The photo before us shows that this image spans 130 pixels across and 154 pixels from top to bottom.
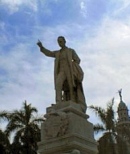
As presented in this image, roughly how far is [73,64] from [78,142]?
9.41ft

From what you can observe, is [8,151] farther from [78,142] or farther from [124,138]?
[78,142]

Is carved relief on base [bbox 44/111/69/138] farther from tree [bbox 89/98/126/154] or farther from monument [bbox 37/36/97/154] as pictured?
tree [bbox 89/98/126/154]

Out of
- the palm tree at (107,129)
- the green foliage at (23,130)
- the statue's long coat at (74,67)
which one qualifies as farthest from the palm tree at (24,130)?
the statue's long coat at (74,67)

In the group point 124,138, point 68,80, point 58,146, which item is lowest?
point 58,146

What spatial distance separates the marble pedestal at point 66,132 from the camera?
10055 mm

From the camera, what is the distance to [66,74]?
37.8 feet

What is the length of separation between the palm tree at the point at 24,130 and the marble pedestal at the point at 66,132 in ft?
51.9

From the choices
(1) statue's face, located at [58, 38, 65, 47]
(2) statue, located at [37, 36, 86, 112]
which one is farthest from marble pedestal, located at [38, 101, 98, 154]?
(1) statue's face, located at [58, 38, 65, 47]

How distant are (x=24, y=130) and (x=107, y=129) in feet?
20.7

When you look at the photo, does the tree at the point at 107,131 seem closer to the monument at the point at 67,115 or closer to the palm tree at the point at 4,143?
the palm tree at the point at 4,143

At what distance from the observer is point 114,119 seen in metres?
26.5

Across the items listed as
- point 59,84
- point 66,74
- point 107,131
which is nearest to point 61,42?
point 66,74

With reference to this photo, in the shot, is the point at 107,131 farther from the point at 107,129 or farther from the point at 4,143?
the point at 4,143

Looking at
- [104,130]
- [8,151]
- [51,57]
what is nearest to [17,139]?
[8,151]
